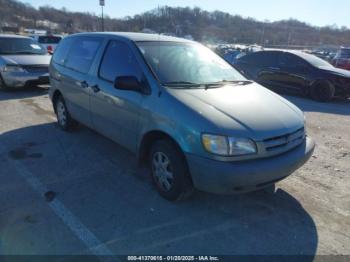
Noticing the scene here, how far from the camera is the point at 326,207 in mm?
3420

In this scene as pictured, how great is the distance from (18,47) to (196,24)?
66.6 m

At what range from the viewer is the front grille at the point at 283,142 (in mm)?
2924

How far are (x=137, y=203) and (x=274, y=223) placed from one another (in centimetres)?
144

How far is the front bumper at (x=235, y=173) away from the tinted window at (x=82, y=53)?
96.4 inches

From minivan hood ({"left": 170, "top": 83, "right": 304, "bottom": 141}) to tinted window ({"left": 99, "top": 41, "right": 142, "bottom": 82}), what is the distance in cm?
74

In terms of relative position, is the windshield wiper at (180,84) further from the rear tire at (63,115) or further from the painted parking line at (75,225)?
the rear tire at (63,115)

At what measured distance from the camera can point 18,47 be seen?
32.4 ft

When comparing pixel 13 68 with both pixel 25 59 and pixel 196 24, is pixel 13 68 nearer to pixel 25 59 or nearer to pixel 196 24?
pixel 25 59

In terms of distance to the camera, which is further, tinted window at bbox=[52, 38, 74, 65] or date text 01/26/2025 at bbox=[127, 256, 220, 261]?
tinted window at bbox=[52, 38, 74, 65]

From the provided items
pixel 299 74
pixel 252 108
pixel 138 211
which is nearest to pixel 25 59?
pixel 138 211

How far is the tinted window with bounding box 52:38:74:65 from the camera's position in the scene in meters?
5.36

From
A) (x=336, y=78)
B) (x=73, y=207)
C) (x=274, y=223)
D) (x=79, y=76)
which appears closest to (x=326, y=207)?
(x=274, y=223)

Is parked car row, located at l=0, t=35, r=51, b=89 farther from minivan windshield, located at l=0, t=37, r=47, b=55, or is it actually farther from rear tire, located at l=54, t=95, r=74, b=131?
rear tire, located at l=54, t=95, r=74, b=131

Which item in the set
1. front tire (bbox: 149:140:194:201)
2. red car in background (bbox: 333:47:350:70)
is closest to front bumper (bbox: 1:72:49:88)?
front tire (bbox: 149:140:194:201)
